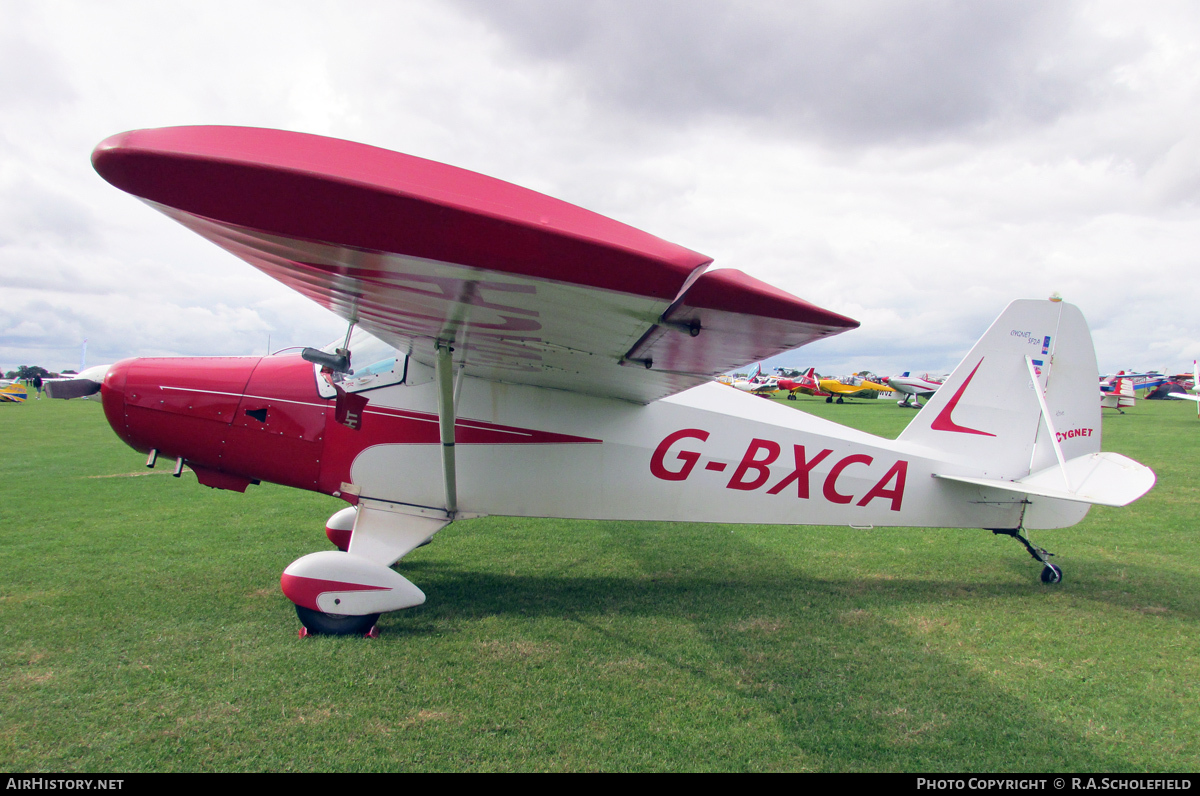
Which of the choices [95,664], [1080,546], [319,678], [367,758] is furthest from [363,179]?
[1080,546]

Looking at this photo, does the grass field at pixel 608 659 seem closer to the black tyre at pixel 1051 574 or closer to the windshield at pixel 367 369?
the black tyre at pixel 1051 574

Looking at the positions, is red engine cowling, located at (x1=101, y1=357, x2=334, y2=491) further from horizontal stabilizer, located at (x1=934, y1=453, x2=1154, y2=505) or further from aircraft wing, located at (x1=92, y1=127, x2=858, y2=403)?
horizontal stabilizer, located at (x1=934, y1=453, x2=1154, y2=505)

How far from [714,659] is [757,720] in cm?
66

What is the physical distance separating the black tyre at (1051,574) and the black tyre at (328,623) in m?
5.48

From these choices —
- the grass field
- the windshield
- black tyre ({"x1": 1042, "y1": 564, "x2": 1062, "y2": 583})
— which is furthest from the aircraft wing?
black tyre ({"x1": 1042, "y1": 564, "x2": 1062, "y2": 583})

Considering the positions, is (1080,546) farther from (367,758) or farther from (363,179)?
(363,179)

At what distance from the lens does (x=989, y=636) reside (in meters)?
3.97

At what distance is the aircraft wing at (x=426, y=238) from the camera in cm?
156

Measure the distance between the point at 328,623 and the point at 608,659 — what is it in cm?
179

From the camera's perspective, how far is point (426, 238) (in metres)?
1.70

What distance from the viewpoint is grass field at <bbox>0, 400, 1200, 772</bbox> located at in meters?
2.65

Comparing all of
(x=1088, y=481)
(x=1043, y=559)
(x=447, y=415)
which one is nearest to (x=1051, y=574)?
(x=1043, y=559)

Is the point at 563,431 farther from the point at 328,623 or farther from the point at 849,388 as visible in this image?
the point at 849,388
